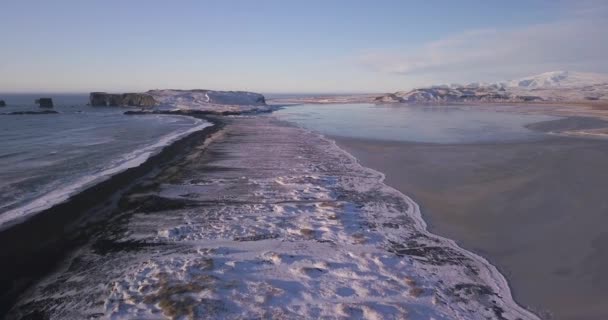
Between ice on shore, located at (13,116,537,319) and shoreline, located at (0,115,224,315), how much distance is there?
0.34m

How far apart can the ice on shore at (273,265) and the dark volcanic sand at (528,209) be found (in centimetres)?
55

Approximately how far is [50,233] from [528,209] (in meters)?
10.8

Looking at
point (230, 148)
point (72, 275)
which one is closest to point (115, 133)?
point (230, 148)

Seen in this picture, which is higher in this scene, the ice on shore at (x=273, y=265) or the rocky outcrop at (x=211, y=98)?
the rocky outcrop at (x=211, y=98)

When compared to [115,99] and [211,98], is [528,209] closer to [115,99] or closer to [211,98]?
→ [211,98]

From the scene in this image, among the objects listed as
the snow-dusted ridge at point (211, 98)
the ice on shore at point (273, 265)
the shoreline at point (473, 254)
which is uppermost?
the snow-dusted ridge at point (211, 98)

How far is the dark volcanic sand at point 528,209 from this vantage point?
6117mm

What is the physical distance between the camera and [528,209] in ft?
32.2

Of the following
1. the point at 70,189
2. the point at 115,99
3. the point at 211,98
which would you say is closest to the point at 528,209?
the point at 70,189

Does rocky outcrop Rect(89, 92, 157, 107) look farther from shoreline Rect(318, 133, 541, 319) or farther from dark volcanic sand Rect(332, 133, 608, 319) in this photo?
shoreline Rect(318, 133, 541, 319)

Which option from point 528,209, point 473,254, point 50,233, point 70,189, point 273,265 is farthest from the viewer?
point 70,189

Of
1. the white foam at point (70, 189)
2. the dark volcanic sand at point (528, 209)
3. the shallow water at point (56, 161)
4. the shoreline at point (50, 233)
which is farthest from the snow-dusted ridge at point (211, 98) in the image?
the shoreline at point (50, 233)

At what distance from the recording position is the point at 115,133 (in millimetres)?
27750

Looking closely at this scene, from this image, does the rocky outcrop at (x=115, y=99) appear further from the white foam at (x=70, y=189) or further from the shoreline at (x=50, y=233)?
the shoreline at (x=50, y=233)
